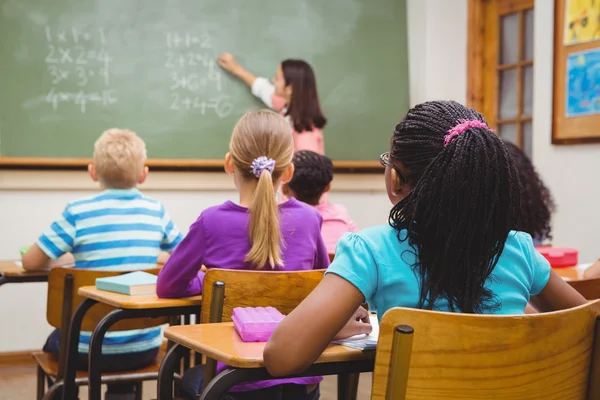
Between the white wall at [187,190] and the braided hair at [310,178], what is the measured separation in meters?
1.42

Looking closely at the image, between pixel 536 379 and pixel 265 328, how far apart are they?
45cm

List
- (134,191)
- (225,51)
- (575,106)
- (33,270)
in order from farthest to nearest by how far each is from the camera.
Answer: (225,51) < (575,106) < (134,191) < (33,270)

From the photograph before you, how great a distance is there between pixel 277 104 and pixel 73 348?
2.64 metres

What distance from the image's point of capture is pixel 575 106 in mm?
3951

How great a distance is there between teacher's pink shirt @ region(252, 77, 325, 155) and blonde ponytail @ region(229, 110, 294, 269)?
7.55 feet

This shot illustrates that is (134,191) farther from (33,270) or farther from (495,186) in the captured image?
(495,186)

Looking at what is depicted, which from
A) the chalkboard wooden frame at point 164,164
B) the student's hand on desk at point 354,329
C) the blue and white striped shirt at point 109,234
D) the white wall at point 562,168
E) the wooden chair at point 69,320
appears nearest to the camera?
the student's hand on desk at point 354,329

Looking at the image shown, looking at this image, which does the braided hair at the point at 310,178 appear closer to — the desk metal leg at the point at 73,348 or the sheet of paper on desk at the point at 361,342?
the desk metal leg at the point at 73,348

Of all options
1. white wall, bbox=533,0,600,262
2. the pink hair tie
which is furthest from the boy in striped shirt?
white wall, bbox=533,0,600,262

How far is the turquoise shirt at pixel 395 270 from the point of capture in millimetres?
1230

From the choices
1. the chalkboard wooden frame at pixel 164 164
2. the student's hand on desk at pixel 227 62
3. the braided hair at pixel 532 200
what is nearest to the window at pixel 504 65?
the chalkboard wooden frame at pixel 164 164

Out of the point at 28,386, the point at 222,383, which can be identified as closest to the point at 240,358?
the point at 222,383

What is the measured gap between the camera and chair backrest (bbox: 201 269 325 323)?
1771mm

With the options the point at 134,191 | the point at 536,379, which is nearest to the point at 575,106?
the point at 134,191
